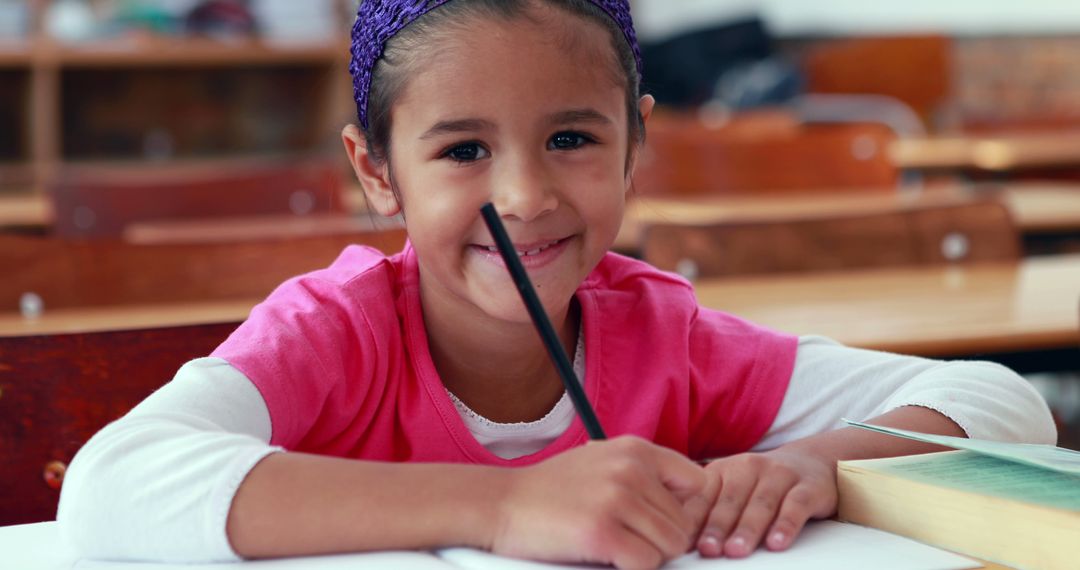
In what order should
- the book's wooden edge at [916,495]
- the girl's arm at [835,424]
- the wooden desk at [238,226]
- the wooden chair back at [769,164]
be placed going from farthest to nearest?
the wooden chair back at [769,164] < the wooden desk at [238,226] < the girl's arm at [835,424] < the book's wooden edge at [916,495]

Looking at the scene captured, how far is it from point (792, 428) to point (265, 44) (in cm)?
419

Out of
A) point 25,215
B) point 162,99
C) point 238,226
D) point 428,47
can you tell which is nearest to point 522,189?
point 428,47

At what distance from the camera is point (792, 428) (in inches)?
50.4

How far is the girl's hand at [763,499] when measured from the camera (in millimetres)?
863

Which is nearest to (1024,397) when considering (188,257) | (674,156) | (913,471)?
(913,471)

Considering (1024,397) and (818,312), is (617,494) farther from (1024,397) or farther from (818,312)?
(818,312)

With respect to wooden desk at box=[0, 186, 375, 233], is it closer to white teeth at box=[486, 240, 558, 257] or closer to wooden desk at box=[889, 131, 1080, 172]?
wooden desk at box=[889, 131, 1080, 172]

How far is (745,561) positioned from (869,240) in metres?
1.63

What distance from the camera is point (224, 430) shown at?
0.97 m

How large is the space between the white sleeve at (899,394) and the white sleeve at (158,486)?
52 cm

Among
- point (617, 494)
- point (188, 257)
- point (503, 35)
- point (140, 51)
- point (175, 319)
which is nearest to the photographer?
point (617, 494)

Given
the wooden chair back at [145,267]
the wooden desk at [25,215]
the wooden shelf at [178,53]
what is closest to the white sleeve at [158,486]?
the wooden chair back at [145,267]

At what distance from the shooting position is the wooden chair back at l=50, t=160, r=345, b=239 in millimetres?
2889

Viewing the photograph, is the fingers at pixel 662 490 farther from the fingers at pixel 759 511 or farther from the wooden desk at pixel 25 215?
the wooden desk at pixel 25 215
